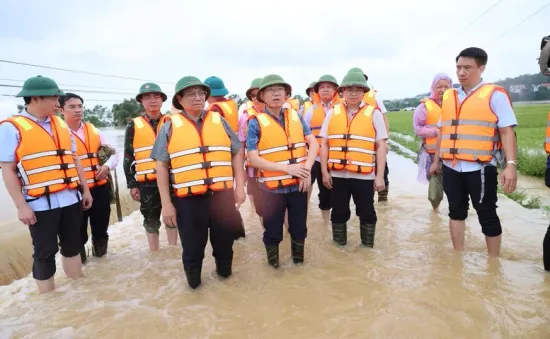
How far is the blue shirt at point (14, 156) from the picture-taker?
311cm

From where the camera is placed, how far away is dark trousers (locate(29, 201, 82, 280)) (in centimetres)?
330

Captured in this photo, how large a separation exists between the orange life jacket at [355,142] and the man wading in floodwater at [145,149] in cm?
210

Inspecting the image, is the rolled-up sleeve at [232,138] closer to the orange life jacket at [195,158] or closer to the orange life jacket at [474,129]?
the orange life jacket at [195,158]

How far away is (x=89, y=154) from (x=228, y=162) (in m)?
2.12

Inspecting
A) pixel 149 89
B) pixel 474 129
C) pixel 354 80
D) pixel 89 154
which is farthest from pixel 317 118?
pixel 89 154

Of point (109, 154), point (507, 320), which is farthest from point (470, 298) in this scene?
point (109, 154)

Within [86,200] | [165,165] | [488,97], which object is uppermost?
[488,97]

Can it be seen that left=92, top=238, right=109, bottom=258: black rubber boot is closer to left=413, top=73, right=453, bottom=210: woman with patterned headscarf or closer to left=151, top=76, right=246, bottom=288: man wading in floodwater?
left=151, top=76, right=246, bottom=288: man wading in floodwater

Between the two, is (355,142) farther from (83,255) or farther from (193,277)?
(83,255)

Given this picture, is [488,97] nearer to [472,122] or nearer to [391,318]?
[472,122]

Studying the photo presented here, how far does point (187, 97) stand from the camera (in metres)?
3.27

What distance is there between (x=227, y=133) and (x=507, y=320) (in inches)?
110

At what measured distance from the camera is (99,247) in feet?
15.5

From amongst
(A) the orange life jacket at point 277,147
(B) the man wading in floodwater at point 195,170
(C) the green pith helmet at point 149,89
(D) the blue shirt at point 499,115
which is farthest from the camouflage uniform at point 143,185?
(D) the blue shirt at point 499,115
